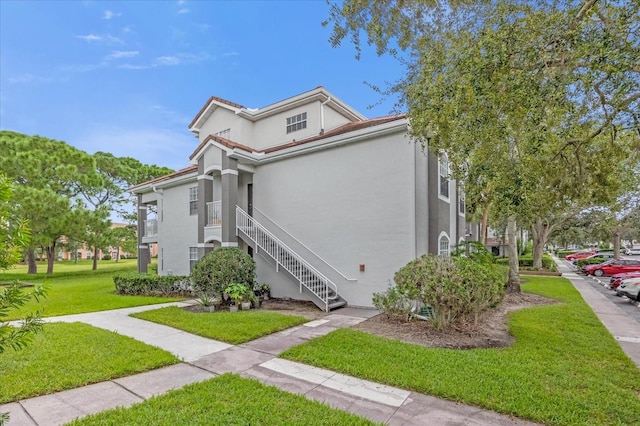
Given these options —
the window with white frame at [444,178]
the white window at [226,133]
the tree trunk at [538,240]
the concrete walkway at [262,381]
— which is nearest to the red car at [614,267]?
the tree trunk at [538,240]

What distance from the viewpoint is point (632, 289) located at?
1361 centimetres

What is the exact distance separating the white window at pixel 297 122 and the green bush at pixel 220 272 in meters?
7.29

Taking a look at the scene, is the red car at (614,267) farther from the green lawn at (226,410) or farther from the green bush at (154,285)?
the green bush at (154,285)

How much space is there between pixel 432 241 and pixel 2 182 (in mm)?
10892

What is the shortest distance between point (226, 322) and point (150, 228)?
13.0 meters

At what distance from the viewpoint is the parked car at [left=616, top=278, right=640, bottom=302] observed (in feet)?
44.1

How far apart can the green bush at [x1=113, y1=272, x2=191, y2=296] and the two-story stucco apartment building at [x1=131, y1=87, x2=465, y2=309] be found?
6.57 ft

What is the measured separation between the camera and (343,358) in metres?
6.12

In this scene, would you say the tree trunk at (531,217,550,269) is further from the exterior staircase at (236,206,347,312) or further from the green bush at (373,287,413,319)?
the green bush at (373,287,413,319)

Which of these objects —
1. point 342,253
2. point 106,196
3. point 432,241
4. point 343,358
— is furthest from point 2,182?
point 106,196

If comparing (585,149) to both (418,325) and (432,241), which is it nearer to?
(432,241)

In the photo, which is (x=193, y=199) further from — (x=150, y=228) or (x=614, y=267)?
(x=614, y=267)

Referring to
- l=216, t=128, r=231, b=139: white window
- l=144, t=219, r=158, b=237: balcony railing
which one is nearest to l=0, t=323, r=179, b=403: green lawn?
l=144, t=219, r=158, b=237: balcony railing

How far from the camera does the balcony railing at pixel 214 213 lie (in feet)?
45.6
